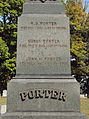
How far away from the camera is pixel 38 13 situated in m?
6.82

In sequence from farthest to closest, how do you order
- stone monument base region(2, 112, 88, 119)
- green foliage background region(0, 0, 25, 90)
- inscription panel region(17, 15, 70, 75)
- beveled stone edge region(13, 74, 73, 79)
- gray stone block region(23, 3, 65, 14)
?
1. green foliage background region(0, 0, 25, 90)
2. gray stone block region(23, 3, 65, 14)
3. inscription panel region(17, 15, 70, 75)
4. beveled stone edge region(13, 74, 73, 79)
5. stone monument base region(2, 112, 88, 119)

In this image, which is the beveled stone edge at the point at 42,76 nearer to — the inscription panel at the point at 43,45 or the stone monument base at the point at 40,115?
the inscription panel at the point at 43,45

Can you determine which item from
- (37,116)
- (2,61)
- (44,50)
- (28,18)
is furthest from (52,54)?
(2,61)

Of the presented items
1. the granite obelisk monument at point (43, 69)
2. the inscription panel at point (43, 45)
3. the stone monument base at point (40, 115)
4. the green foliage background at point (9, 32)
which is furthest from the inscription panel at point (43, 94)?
the green foliage background at point (9, 32)

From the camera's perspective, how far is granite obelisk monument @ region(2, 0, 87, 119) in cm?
578

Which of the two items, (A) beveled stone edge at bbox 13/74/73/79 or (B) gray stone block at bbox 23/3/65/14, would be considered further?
(B) gray stone block at bbox 23/3/65/14

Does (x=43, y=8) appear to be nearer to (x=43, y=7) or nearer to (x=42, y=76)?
(x=43, y=7)

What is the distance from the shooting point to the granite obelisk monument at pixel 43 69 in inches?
227

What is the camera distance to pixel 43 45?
253 inches

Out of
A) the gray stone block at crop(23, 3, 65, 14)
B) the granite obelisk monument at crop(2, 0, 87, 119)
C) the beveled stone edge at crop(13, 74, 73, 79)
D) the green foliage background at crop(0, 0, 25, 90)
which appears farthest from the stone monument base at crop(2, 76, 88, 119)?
the green foliage background at crop(0, 0, 25, 90)

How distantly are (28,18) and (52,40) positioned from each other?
1.08 m

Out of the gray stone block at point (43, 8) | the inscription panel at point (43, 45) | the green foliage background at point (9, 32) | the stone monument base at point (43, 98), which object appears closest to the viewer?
the stone monument base at point (43, 98)

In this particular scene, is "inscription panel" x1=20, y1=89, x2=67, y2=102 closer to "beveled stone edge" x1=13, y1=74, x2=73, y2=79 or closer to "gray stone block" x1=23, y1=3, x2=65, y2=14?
"beveled stone edge" x1=13, y1=74, x2=73, y2=79

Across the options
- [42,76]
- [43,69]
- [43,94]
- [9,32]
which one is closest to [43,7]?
[43,69]
